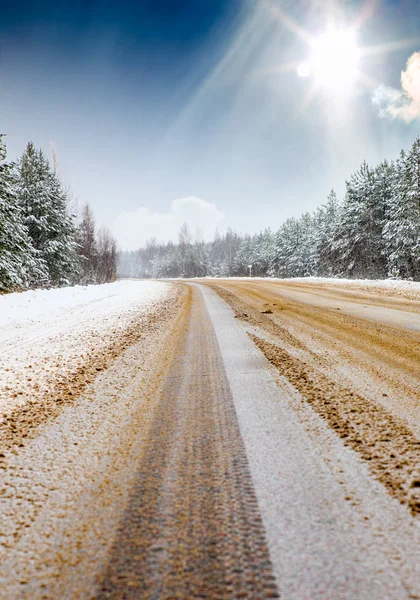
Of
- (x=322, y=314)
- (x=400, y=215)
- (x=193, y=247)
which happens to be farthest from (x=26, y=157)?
(x=193, y=247)

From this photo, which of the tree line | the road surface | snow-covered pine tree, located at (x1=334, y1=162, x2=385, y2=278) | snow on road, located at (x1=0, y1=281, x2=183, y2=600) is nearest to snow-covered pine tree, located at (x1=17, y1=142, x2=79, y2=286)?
the tree line

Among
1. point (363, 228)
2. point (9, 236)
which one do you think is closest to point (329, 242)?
point (363, 228)

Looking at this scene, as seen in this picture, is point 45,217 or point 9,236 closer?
point 9,236

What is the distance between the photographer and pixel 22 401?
9.03 ft

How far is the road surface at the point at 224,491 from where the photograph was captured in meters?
1.01

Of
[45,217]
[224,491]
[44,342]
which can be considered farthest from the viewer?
[45,217]

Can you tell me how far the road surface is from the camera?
1012 millimetres

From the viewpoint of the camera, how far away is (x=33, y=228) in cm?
2041

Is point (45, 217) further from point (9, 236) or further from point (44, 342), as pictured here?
point (44, 342)

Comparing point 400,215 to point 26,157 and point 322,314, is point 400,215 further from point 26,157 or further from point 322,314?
point 26,157

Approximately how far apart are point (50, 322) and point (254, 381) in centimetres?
585

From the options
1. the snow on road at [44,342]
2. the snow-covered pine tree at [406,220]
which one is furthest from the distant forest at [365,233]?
the snow on road at [44,342]

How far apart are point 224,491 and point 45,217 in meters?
22.5

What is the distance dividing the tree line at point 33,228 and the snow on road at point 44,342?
6289 millimetres
